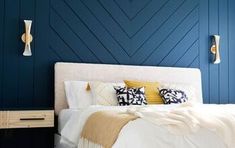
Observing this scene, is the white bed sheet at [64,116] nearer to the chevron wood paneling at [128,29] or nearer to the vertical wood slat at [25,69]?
the vertical wood slat at [25,69]

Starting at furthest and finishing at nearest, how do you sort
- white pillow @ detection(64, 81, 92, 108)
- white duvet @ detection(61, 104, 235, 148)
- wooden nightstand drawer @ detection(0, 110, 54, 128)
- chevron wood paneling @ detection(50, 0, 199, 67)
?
chevron wood paneling @ detection(50, 0, 199, 67)
white pillow @ detection(64, 81, 92, 108)
wooden nightstand drawer @ detection(0, 110, 54, 128)
white duvet @ detection(61, 104, 235, 148)

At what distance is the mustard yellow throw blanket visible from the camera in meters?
2.31

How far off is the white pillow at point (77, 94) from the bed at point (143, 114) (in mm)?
97

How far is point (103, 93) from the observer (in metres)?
3.81

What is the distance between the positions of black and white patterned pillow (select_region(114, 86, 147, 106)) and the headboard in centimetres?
43

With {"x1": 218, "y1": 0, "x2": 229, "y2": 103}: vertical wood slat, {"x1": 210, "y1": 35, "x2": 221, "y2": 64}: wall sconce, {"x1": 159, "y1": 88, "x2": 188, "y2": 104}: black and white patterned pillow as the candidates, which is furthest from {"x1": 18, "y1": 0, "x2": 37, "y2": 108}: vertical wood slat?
{"x1": 218, "y1": 0, "x2": 229, "y2": 103}: vertical wood slat

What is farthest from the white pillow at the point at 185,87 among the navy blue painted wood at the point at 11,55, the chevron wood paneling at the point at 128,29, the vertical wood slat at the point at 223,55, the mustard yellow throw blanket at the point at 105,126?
the navy blue painted wood at the point at 11,55

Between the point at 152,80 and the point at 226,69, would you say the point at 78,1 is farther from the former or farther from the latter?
the point at 226,69

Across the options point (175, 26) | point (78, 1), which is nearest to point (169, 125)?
point (78, 1)

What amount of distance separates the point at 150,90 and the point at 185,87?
22.9 inches

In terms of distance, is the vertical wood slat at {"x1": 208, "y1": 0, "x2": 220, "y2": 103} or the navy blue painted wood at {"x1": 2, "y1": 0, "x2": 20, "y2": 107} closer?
the navy blue painted wood at {"x1": 2, "y1": 0, "x2": 20, "y2": 107}

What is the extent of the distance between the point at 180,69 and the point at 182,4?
1005 millimetres

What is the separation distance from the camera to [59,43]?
13.5 feet

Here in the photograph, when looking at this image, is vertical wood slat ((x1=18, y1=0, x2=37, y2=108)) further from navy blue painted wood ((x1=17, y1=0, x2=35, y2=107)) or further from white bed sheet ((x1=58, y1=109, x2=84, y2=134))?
white bed sheet ((x1=58, y1=109, x2=84, y2=134))
